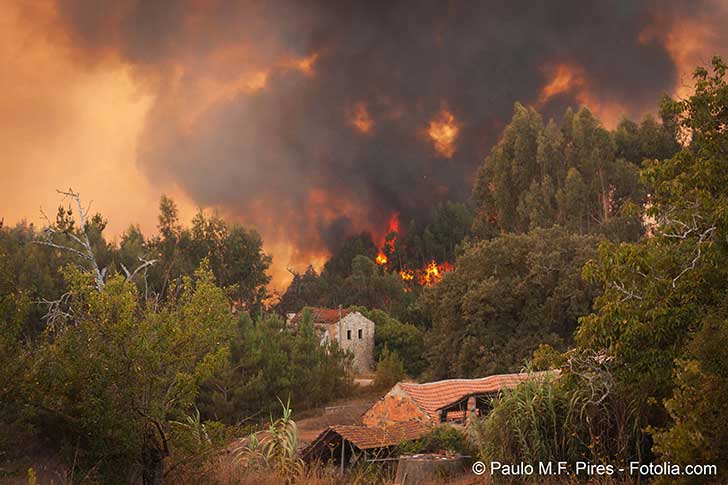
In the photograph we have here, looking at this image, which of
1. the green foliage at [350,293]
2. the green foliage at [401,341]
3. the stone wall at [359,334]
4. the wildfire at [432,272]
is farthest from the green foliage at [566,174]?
the wildfire at [432,272]

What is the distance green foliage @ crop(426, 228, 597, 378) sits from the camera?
32.9 meters

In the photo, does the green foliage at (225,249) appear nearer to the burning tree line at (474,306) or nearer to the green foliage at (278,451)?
the burning tree line at (474,306)

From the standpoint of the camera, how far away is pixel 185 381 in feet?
29.9

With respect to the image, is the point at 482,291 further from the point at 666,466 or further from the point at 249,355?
the point at 666,466

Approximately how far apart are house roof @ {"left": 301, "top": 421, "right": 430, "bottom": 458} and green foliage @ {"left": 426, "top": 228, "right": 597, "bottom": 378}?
52.8 feet

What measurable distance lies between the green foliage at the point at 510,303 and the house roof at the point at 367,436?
52.8 ft

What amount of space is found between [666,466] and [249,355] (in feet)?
73.5

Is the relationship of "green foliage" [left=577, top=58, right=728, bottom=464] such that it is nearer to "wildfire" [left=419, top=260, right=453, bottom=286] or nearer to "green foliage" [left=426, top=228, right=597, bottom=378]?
"green foliage" [left=426, top=228, right=597, bottom=378]

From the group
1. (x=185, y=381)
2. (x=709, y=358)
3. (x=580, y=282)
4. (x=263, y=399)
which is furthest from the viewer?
(x=580, y=282)

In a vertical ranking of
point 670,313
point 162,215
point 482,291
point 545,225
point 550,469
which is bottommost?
point 550,469

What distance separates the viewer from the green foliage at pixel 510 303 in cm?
3288

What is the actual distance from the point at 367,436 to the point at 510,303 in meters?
19.3

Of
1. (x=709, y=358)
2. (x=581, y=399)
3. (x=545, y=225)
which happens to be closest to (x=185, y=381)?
(x=581, y=399)

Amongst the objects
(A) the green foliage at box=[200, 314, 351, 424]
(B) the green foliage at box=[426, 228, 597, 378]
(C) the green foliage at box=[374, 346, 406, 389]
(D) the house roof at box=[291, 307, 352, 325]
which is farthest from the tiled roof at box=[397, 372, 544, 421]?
(D) the house roof at box=[291, 307, 352, 325]
